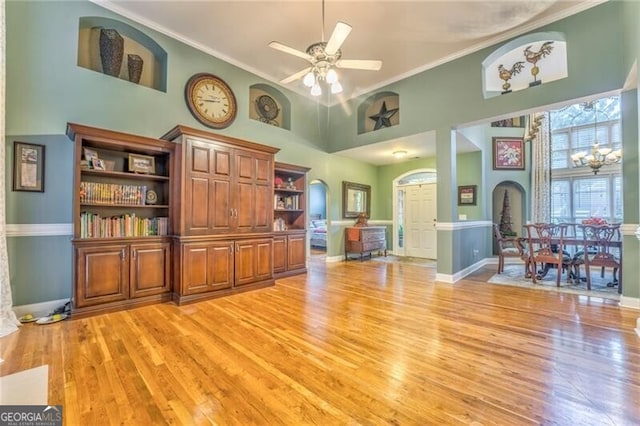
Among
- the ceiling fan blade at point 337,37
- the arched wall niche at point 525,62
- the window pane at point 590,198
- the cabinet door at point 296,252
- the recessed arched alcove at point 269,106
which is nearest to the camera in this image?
the ceiling fan blade at point 337,37

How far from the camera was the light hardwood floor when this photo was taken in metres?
1.55

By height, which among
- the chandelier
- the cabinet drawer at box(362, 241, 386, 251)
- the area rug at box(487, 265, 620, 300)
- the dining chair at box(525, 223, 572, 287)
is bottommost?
the area rug at box(487, 265, 620, 300)

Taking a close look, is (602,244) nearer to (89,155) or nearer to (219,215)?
(219,215)

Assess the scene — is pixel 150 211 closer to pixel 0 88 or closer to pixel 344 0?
pixel 0 88

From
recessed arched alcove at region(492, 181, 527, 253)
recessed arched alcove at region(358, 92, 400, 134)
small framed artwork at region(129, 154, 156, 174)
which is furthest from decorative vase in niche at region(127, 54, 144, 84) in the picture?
recessed arched alcove at region(492, 181, 527, 253)

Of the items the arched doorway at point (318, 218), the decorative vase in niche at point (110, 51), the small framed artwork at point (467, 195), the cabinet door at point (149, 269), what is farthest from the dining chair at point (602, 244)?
the decorative vase in niche at point (110, 51)

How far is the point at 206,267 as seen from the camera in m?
3.75

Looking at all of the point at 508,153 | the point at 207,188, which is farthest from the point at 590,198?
the point at 207,188

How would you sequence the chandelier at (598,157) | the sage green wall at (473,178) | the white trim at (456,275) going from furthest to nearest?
the sage green wall at (473,178)
the chandelier at (598,157)
the white trim at (456,275)

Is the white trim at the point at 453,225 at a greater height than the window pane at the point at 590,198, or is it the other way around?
the window pane at the point at 590,198

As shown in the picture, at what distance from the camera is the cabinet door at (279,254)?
5.06 meters

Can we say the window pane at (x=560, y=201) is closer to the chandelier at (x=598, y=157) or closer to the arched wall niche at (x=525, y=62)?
the chandelier at (x=598, y=157)

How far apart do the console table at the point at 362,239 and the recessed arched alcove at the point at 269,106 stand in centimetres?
295

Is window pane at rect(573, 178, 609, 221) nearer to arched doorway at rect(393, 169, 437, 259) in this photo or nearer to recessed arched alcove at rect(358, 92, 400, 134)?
arched doorway at rect(393, 169, 437, 259)
